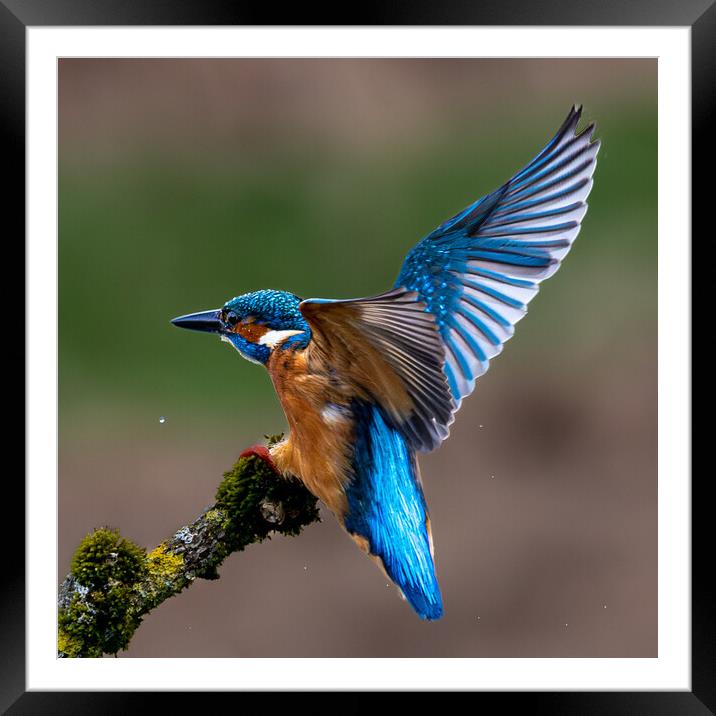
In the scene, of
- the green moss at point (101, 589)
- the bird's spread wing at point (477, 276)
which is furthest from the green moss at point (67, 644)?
the bird's spread wing at point (477, 276)

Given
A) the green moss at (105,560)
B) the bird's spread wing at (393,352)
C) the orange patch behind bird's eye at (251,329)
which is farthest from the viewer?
the orange patch behind bird's eye at (251,329)

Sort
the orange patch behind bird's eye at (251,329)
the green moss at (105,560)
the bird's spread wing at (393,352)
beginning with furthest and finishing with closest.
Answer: the orange patch behind bird's eye at (251,329), the green moss at (105,560), the bird's spread wing at (393,352)

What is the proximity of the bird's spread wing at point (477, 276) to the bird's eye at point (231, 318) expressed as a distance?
0.90 feet

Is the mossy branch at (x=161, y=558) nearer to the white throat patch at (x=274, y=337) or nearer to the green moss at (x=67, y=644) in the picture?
the green moss at (x=67, y=644)

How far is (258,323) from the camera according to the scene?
74.3 inches

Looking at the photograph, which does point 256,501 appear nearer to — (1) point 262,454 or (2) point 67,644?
(1) point 262,454

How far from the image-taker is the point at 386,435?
71.9 inches

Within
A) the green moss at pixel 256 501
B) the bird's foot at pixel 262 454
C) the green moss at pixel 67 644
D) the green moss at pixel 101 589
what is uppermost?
the bird's foot at pixel 262 454

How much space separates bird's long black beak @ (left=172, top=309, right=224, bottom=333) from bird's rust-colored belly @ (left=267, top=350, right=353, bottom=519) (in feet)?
0.57

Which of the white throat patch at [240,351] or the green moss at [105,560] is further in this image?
the white throat patch at [240,351]
